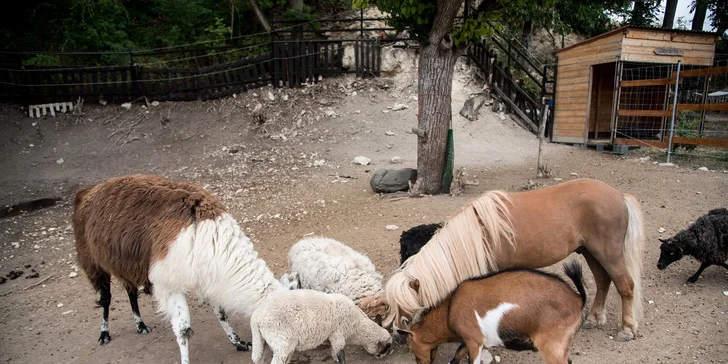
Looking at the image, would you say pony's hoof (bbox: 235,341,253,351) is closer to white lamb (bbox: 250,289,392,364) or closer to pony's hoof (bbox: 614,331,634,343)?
white lamb (bbox: 250,289,392,364)

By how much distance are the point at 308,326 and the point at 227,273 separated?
2.64 feet

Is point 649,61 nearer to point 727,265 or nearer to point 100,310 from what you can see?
point 727,265

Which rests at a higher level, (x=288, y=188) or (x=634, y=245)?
(x=634, y=245)

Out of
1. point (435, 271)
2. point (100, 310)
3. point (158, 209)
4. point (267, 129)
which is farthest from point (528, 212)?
point (267, 129)

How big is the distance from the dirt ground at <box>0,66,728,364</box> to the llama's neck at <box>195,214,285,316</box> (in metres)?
0.73

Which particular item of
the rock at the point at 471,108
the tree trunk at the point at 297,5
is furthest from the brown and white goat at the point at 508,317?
the tree trunk at the point at 297,5

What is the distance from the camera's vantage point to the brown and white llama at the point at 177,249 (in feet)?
11.5

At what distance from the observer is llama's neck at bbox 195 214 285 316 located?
3494 mm

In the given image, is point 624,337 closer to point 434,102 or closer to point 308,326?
point 308,326

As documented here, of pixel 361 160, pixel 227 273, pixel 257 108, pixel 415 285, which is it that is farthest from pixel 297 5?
pixel 415 285

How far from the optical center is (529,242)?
3.71 m

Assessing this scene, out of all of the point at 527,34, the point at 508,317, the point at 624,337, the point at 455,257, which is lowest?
the point at 624,337

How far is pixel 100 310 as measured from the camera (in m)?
5.07

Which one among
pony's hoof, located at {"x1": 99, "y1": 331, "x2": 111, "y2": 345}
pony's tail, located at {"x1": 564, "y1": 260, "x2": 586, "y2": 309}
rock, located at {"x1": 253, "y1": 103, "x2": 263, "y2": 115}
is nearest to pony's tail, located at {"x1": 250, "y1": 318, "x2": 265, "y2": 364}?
pony's hoof, located at {"x1": 99, "y1": 331, "x2": 111, "y2": 345}
